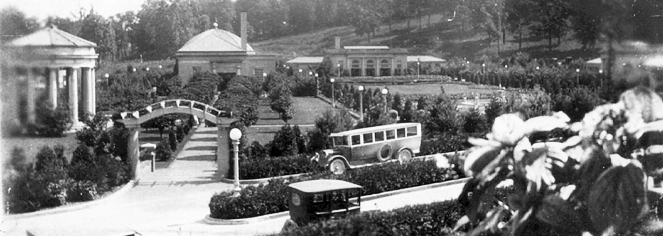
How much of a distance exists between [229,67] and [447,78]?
1423 mm

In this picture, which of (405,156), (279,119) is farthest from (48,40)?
(405,156)

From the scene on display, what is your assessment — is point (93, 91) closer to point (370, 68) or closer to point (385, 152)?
point (370, 68)

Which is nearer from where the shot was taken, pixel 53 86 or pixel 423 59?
→ pixel 53 86

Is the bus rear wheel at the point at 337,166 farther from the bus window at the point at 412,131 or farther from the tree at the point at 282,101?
the bus window at the point at 412,131

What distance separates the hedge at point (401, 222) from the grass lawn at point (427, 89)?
777 mm

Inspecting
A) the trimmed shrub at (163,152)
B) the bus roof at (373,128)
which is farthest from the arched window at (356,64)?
the trimmed shrub at (163,152)

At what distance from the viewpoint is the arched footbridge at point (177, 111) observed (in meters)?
4.95

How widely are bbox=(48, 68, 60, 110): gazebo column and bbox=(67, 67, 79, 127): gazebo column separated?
71 millimetres

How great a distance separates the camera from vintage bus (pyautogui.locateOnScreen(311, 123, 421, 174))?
5160 mm

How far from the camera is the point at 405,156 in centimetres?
551

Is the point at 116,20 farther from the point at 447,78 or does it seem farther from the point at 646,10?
the point at 646,10

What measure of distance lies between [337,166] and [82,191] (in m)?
1.66

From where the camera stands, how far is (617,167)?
1601mm

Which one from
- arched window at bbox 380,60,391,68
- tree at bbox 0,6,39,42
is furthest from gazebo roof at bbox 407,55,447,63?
tree at bbox 0,6,39,42
